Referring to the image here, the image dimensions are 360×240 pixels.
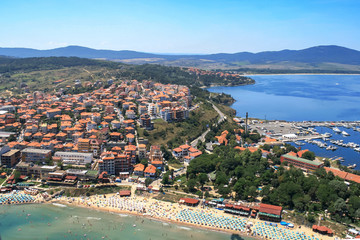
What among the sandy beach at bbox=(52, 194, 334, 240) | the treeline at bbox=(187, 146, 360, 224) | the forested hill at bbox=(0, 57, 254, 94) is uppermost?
the forested hill at bbox=(0, 57, 254, 94)

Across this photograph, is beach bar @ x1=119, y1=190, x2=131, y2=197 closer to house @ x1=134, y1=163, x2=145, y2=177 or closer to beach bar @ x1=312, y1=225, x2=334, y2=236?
house @ x1=134, y1=163, x2=145, y2=177

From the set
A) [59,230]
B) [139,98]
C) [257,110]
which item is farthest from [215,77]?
[59,230]

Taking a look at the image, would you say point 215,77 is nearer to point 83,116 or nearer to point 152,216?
point 83,116

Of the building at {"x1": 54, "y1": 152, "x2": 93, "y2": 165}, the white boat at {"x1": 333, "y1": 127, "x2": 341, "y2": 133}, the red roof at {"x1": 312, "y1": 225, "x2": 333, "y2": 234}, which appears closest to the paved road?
the white boat at {"x1": 333, "y1": 127, "x2": 341, "y2": 133}

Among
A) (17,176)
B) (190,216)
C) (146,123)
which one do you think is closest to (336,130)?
(146,123)

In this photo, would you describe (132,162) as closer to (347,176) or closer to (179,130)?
Result: (179,130)
